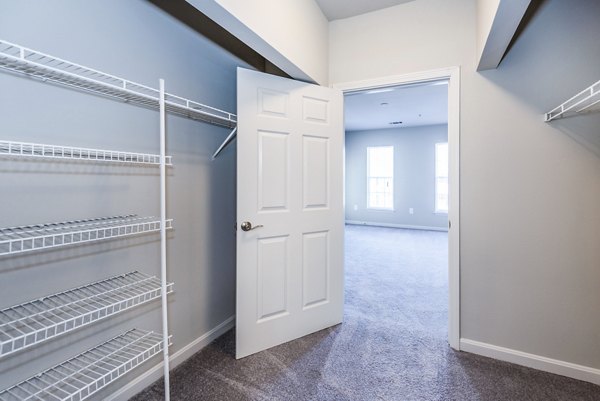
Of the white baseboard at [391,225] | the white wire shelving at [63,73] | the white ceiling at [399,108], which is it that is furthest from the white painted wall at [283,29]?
the white baseboard at [391,225]

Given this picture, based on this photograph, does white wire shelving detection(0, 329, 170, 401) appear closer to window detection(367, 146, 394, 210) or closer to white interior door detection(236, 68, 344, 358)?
white interior door detection(236, 68, 344, 358)

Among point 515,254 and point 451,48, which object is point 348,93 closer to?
point 451,48

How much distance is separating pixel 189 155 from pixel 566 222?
2571 mm

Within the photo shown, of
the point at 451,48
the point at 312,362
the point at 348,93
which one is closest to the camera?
the point at 312,362

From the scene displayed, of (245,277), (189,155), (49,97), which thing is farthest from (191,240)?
(49,97)

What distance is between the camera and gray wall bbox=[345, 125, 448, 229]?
7246 millimetres

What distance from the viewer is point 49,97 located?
1.25m

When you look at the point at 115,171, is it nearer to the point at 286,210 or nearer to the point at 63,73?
the point at 63,73

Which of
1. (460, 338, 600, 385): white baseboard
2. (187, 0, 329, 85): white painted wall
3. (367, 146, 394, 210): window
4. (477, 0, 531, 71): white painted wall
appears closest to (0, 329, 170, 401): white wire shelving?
(187, 0, 329, 85): white painted wall

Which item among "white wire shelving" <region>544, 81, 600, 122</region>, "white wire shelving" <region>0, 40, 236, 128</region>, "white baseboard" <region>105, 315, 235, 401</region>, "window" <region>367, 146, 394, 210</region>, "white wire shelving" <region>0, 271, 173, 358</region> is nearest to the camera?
"white wire shelving" <region>0, 40, 236, 128</region>

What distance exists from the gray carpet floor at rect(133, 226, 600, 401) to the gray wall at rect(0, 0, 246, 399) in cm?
33

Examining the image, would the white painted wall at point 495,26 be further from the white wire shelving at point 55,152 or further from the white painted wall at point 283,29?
the white wire shelving at point 55,152

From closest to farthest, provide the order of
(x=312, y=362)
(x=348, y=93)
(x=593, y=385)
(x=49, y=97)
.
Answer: (x=49, y=97) < (x=593, y=385) < (x=312, y=362) < (x=348, y=93)

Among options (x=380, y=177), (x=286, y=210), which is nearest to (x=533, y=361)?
(x=286, y=210)
